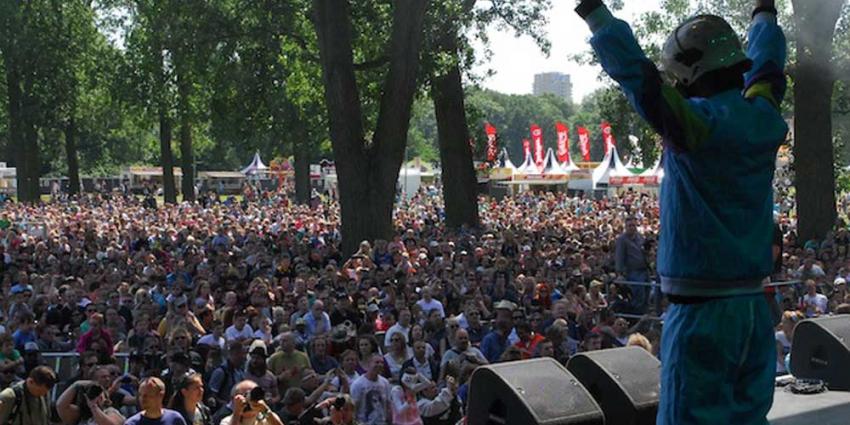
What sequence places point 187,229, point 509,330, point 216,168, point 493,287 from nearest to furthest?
point 509,330
point 493,287
point 187,229
point 216,168

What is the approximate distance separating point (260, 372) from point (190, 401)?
171cm

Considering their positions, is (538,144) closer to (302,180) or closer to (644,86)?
(302,180)

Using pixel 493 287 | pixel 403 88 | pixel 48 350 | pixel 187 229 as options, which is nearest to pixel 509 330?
pixel 493 287

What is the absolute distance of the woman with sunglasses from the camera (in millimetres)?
8305

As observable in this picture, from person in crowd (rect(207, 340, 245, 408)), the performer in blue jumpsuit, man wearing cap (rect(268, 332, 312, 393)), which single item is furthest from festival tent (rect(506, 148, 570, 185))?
the performer in blue jumpsuit

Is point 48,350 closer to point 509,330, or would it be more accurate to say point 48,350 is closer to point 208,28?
point 509,330

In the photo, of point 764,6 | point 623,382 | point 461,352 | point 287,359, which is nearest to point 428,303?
point 461,352

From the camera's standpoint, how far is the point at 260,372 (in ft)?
32.9

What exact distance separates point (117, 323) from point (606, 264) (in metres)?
8.37

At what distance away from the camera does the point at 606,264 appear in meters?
18.2

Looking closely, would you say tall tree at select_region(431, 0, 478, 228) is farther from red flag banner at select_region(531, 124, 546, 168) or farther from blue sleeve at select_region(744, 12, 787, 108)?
red flag banner at select_region(531, 124, 546, 168)

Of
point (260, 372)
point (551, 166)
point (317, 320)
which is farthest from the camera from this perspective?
point (551, 166)

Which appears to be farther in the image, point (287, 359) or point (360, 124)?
point (360, 124)

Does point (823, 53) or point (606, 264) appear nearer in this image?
point (606, 264)
